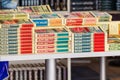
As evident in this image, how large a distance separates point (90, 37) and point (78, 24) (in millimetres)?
124

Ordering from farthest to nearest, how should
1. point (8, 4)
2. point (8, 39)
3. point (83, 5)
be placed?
point (83, 5) → point (8, 4) → point (8, 39)

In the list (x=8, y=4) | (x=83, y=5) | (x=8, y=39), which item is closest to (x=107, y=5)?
(x=83, y=5)

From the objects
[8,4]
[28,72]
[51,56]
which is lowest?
[28,72]

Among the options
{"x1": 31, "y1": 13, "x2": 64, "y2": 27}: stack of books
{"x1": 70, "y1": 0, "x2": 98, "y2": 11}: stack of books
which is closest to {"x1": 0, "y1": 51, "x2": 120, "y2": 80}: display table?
{"x1": 31, "y1": 13, "x2": 64, "y2": 27}: stack of books

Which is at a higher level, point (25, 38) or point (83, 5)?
point (83, 5)

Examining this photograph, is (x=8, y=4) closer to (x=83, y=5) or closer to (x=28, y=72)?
(x=28, y=72)

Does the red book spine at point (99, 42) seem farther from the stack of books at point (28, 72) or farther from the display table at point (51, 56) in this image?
the stack of books at point (28, 72)

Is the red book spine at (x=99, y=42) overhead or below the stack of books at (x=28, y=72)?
overhead

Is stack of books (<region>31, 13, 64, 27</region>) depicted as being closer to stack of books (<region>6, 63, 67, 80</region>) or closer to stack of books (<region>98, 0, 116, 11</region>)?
stack of books (<region>6, 63, 67, 80</region>)

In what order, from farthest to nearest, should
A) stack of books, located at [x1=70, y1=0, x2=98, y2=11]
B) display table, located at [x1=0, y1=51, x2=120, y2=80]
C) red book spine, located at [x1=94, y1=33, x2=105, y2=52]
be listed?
stack of books, located at [x1=70, y1=0, x2=98, y2=11] → red book spine, located at [x1=94, y1=33, x2=105, y2=52] → display table, located at [x1=0, y1=51, x2=120, y2=80]

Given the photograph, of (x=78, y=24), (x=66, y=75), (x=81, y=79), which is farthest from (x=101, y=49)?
(x=81, y=79)

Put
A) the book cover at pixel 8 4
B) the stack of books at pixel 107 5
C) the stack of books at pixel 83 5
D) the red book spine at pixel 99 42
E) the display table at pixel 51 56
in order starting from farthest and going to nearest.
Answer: the stack of books at pixel 107 5 < the stack of books at pixel 83 5 < the book cover at pixel 8 4 < the red book spine at pixel 99 42 < the display table at pixel 51 56

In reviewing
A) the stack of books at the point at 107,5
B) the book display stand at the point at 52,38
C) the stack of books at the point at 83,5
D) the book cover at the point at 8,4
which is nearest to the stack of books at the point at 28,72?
the book cover at the point at 8,4

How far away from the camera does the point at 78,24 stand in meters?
2.04
